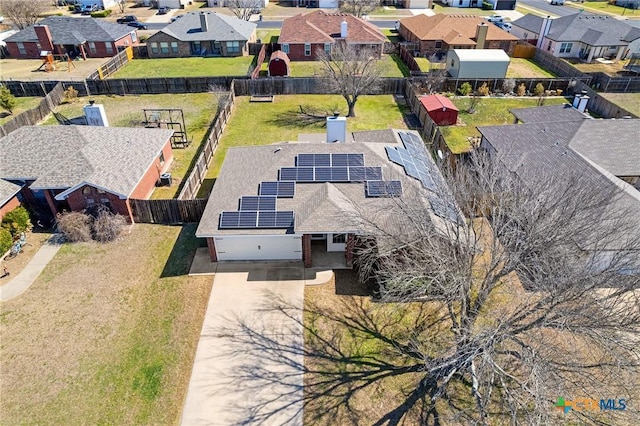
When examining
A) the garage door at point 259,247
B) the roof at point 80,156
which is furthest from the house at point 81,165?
the garage door at point 259,247

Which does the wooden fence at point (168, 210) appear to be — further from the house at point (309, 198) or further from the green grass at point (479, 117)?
the green grass at point (479, 117)

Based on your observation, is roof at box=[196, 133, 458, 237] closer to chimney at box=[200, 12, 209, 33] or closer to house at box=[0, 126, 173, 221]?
house at box=[0, 126, 173, 221]

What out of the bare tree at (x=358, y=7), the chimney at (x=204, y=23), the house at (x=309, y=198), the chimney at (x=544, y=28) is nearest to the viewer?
the house at (x=309, y=198)

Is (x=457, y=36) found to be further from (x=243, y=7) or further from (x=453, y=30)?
(x=243, y=7)

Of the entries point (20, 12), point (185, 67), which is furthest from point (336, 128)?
point (20, 12)

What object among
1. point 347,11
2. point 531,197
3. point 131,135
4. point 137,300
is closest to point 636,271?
point 531,197

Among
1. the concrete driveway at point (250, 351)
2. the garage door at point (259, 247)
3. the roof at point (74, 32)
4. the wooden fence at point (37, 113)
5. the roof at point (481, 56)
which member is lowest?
the concrete driveway at point (250, 351)

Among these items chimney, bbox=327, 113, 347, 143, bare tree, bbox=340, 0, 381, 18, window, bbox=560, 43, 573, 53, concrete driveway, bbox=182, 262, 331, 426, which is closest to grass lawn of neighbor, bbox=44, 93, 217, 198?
chimney, bbox=327, 113, 347, 143
